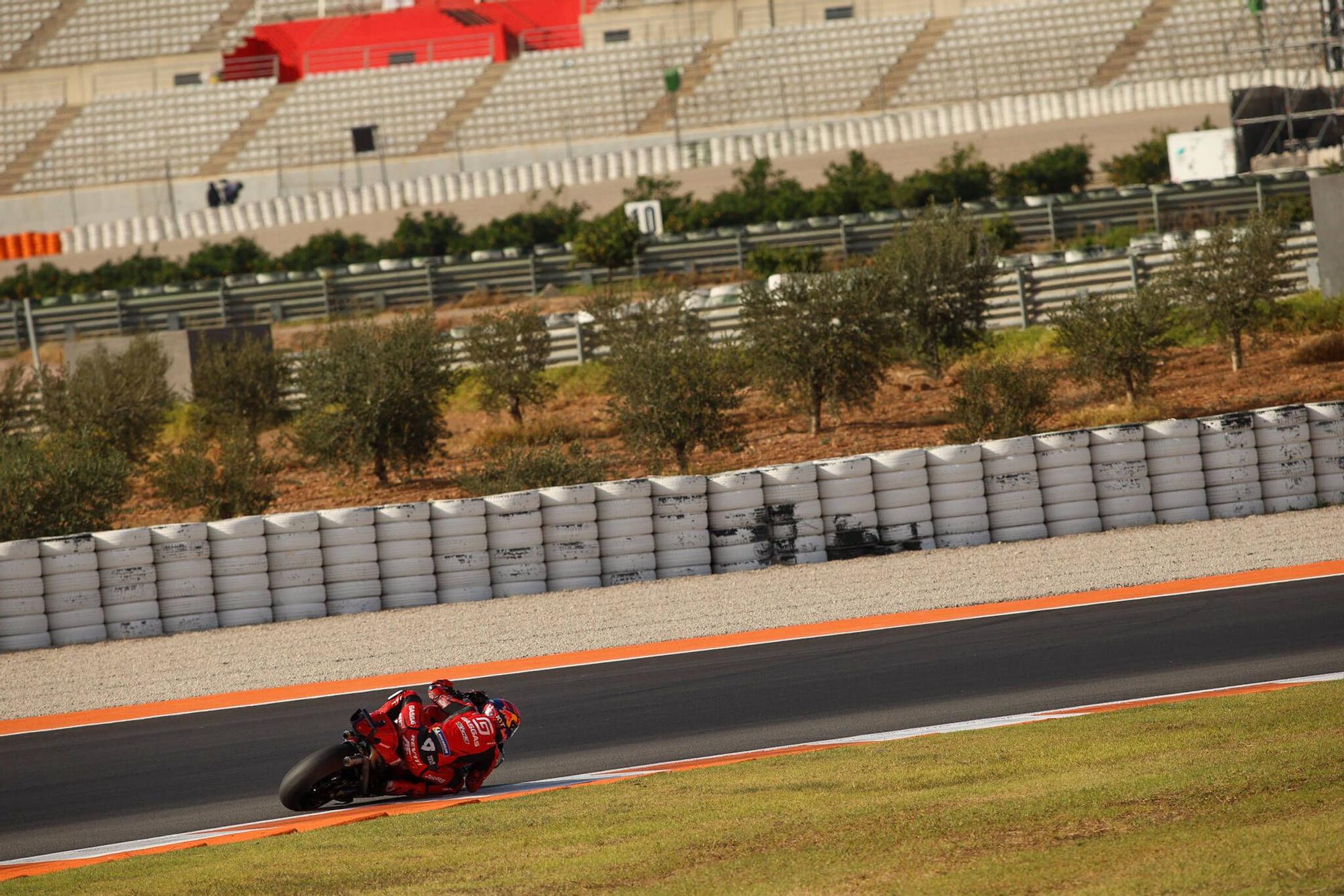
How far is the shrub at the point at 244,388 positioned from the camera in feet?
78.2

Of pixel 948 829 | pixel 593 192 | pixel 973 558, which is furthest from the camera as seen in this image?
pixel 593 192

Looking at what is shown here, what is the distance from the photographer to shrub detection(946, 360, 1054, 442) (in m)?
18.2

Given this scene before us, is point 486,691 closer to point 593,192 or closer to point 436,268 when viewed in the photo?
point 436,268

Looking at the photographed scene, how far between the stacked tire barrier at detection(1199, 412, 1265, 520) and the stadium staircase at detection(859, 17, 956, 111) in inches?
1288

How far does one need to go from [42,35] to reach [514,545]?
51.7m

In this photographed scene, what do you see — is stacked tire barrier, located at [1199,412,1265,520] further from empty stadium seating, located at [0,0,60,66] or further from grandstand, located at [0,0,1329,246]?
empty stadium seating, located at [0,0,60,66]

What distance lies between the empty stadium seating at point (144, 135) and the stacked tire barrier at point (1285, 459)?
139 feet

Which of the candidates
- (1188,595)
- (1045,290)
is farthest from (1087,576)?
(1045,290)

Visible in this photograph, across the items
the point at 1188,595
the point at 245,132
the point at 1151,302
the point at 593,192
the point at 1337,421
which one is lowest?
the point at 1188,595

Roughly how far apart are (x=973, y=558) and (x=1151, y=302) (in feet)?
23.9

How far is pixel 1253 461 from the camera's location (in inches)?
620

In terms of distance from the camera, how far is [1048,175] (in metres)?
36.6

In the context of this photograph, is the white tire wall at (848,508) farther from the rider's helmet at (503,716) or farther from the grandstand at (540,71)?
the grandstand at (540,71)

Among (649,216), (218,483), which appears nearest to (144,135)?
(649,216)
